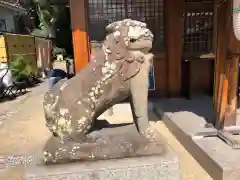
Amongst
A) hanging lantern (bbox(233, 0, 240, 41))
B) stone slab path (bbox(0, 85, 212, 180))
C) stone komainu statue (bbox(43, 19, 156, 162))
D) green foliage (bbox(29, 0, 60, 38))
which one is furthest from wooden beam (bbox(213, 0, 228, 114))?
green foliage (bbox(29, 0, 60, 38))

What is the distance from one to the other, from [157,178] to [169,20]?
16.7 ft

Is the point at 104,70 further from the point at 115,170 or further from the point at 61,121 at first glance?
the point at 115,170

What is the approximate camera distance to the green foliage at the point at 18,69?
41.7ft

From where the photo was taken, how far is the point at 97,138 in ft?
9.55

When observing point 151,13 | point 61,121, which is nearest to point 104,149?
point 61,121

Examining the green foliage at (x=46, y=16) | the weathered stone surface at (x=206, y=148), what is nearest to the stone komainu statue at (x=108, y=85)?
the weathered stone surface at (x=206, y=148)

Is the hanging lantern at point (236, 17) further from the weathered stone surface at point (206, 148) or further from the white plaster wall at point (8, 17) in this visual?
the white plaster wall at point (8, 17)

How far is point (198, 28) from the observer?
743 centimetres

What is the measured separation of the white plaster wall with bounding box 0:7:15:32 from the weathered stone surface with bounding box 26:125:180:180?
1758 centimetres

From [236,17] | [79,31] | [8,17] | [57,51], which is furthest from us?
[57,51]

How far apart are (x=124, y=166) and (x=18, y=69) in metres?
11.4

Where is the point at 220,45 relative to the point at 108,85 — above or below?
above

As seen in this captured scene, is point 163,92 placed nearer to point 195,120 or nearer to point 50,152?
point 195,120

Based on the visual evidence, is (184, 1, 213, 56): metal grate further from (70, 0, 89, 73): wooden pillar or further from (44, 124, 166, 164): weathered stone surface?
(44, 124, 166, 164): weathered stone surface
